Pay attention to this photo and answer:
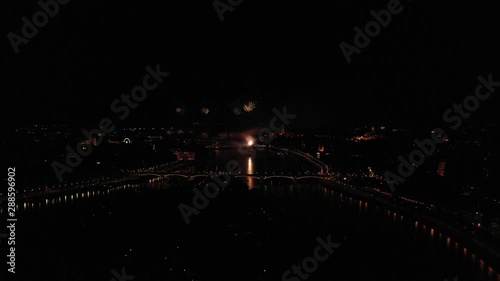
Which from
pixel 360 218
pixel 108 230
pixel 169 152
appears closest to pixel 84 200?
pixel 108 230

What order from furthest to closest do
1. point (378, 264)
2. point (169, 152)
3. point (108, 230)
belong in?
1. point (169, 152)
2. point (108, 230)
3. point (378, 264)

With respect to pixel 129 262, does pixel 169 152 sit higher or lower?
higher

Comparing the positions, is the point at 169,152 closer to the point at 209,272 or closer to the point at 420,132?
the point at 420,132

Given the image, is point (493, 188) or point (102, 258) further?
point (493, 188)
